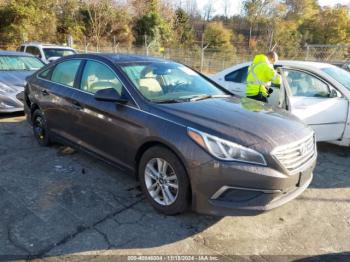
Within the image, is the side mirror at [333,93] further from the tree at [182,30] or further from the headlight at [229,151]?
the tree at [182,30]

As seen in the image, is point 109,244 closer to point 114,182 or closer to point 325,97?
→ point 114,182

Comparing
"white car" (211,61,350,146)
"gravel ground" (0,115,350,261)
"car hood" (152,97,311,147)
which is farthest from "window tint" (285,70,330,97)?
"car hood" (152,97,311,147)

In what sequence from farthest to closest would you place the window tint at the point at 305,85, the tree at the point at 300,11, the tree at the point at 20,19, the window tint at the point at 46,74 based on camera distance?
the tree at the point at 300,11 < the tree at the point at 20,19 < the window tint at the point at 305,85 < the window tint at the point at 46,74

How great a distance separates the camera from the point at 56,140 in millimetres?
4965

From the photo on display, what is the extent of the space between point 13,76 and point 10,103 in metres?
0.87

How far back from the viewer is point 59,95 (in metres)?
4.62

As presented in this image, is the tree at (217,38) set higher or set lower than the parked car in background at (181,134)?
higher

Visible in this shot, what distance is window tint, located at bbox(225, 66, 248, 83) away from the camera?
6.25 metres

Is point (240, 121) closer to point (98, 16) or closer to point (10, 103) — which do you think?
point (10, 103)

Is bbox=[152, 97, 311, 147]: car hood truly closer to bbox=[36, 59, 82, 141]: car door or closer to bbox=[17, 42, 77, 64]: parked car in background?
bbox=[36, 59, 82, 141]: car door

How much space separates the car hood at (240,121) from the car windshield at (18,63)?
248 inches

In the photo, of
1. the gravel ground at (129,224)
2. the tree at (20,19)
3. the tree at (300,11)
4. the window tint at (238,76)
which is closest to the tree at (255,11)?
the tree at (300,11)

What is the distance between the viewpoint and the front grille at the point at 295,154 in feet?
9.64

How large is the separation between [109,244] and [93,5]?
31.5m
